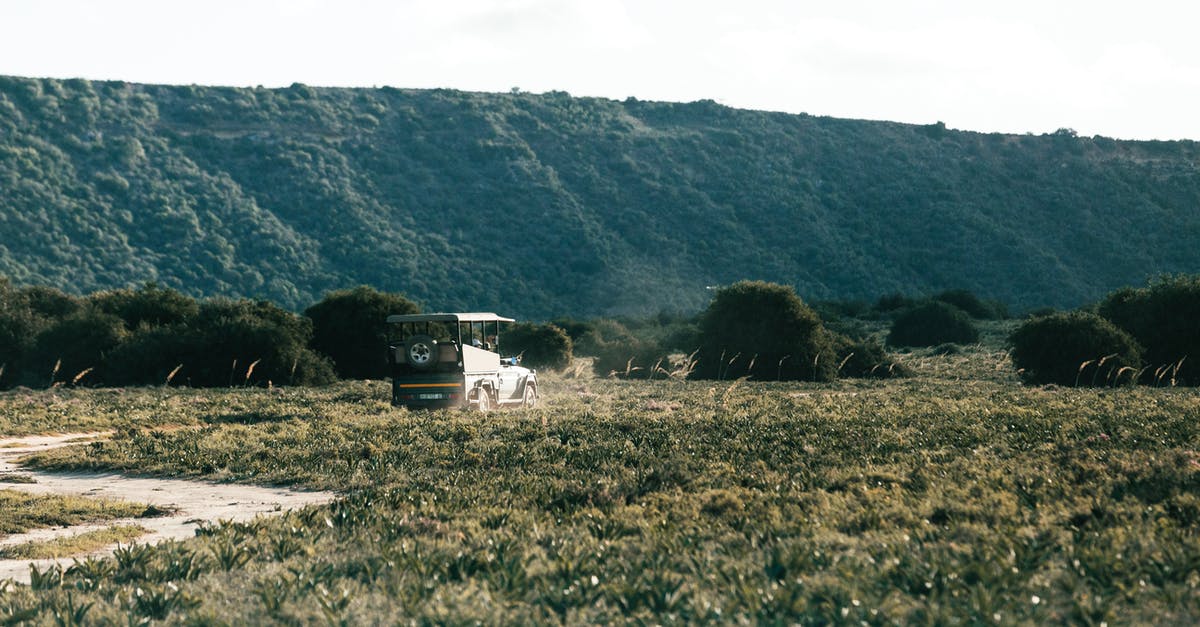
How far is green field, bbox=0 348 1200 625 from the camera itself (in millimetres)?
8086

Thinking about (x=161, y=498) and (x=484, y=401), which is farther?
(x=484, y=401)

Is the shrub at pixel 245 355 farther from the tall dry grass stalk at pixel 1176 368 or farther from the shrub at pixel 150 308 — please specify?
the tall dry grass stalk at pixel 1176 368

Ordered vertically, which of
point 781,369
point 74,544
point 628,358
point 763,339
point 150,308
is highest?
point 150,308

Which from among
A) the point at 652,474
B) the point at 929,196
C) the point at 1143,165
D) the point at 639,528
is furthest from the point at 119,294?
the point at 1143,165

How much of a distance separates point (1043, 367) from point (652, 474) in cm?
3085

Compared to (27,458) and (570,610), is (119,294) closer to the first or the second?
(27,458)

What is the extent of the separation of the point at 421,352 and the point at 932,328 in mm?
46741

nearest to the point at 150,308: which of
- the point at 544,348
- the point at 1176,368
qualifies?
the point at 544,348

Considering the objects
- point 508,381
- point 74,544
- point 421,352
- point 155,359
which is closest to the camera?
point 74,544

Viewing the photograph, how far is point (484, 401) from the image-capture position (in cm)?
2798

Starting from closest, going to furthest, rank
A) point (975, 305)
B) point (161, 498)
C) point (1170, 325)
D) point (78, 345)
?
point (161, 498), point (1170, 325), point (78, 345), point (975, 305)

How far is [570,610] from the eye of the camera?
7969 mm

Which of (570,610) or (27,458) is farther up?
(570,610)

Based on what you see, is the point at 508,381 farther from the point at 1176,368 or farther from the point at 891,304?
the point at 891,304
